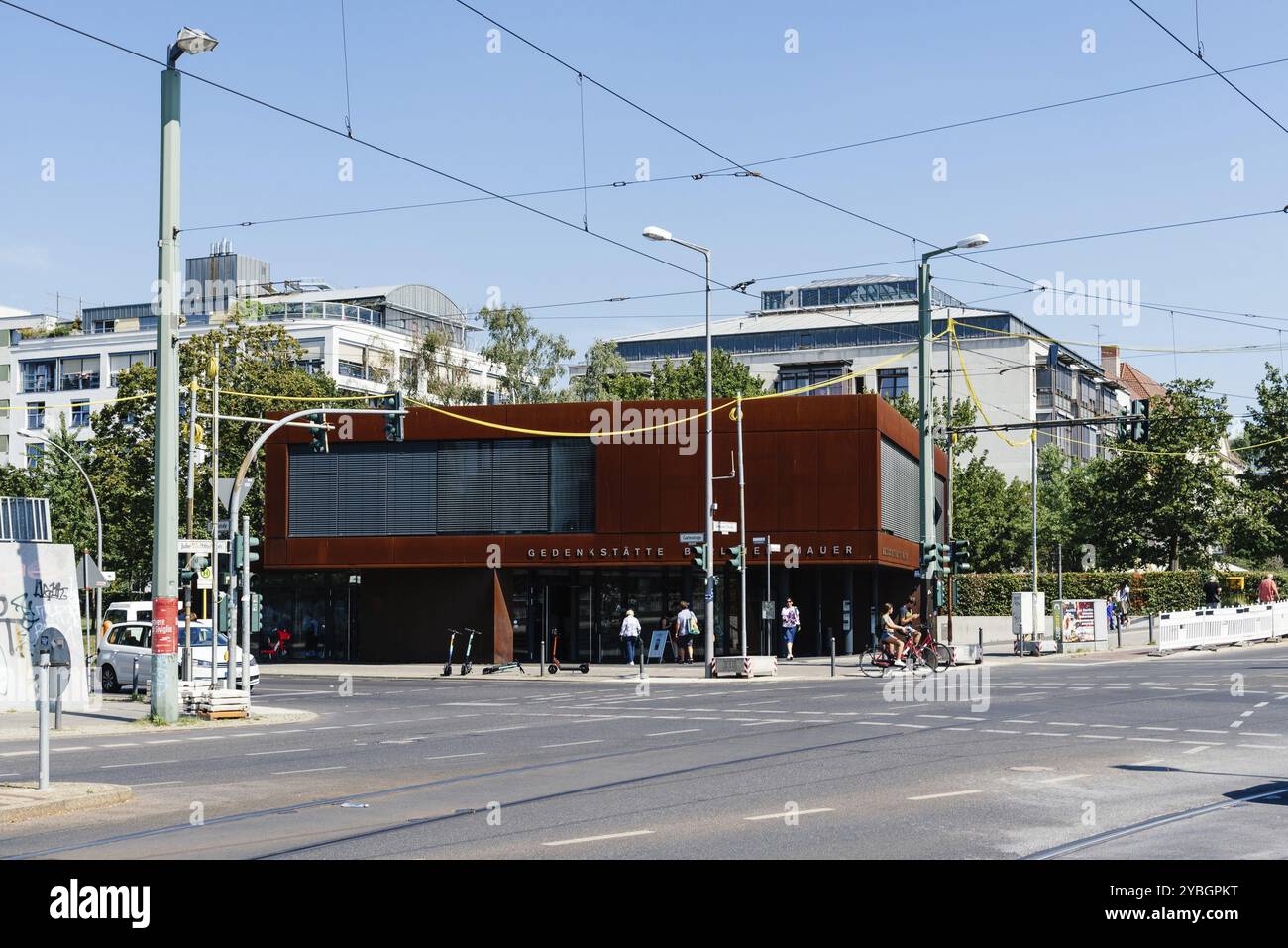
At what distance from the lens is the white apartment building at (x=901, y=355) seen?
336ft

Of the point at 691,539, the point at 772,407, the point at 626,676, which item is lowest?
the point at 626,676

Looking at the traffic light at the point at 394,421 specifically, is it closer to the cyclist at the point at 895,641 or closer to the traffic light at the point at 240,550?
the traffic light at the point at 240,550

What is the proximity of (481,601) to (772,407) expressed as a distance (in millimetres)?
11108

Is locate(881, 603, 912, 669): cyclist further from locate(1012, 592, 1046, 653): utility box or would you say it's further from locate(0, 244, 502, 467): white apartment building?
locate(0, 244, 502, 467): white apartment building

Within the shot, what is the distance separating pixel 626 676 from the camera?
3956cm

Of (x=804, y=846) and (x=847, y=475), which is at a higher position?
(x=847, y=475)

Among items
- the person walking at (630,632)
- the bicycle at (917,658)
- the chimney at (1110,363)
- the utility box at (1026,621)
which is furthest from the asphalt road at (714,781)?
the chimney at (1110,363)

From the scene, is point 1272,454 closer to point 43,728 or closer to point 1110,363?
point 1110,363

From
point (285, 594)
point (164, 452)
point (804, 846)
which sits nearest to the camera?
point (804, 846)

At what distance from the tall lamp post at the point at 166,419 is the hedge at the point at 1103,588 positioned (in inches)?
2025

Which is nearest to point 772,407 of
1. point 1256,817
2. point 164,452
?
point 164,452
